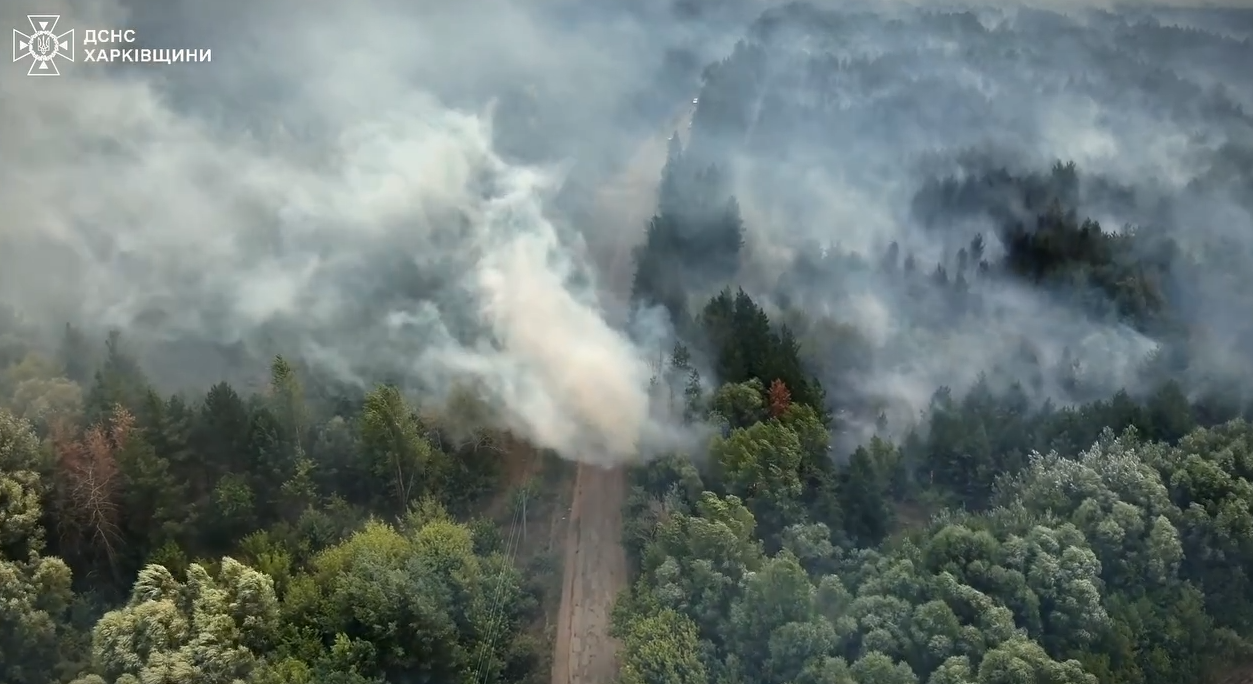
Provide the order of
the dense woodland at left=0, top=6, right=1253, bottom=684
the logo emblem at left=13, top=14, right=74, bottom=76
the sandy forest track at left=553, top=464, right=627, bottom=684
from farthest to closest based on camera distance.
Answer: the logo emblem at left=13, top=14, right=74, bottom=76 < the sandy forest track at left=553, top=464, right=627, bottom=684 < the dense woodland at left=0, top=6, right=1253, bottom=684

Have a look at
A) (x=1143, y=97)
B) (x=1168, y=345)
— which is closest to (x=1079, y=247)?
(x=1168, y=345)

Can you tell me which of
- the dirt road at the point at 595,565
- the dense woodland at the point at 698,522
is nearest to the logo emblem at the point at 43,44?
the dense woodland at the point at 698,522

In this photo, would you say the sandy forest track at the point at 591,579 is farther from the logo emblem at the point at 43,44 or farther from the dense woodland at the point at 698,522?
the logo emblem at the point at 43,44

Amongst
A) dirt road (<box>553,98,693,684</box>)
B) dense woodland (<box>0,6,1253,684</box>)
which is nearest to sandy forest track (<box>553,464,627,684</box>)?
dirt road (<box>553,98,693,684</box>)

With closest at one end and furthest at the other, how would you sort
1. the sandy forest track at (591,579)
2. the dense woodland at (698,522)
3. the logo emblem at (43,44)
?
the dense woodland at (698,522), the sandy forest track at (591,579), the logo emblem at (43,44)

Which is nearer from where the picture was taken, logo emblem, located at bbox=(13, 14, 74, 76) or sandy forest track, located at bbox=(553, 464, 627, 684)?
sandy forest track, located at bbox=(553, 464, 627, 684)

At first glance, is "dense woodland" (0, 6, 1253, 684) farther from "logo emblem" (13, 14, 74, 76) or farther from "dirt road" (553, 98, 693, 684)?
"logo emblem" (13, 14, 74, 76)
